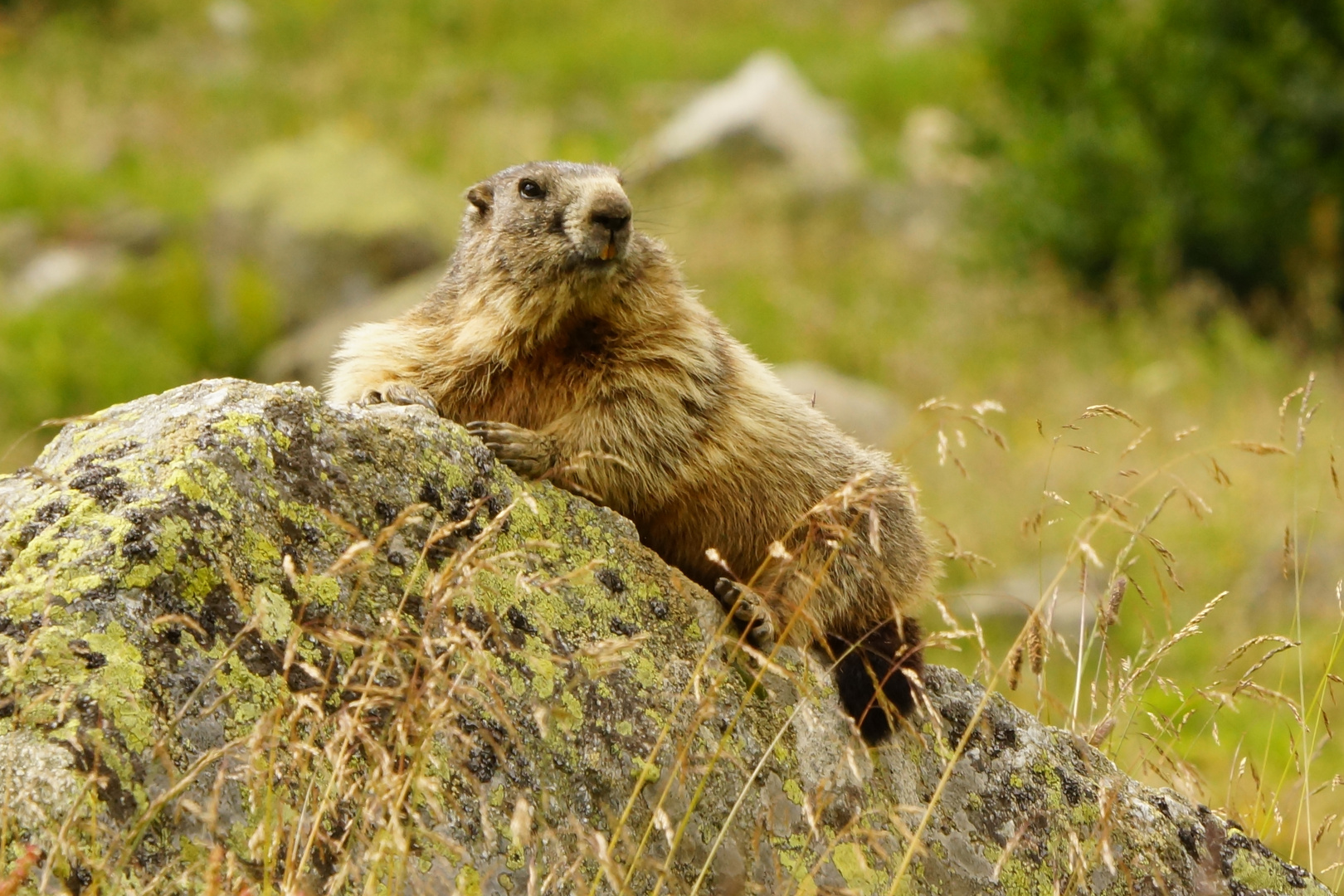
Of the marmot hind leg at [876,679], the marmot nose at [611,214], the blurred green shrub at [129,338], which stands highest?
the marmot nose at [611,214]

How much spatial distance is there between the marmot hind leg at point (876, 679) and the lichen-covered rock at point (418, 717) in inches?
2.7

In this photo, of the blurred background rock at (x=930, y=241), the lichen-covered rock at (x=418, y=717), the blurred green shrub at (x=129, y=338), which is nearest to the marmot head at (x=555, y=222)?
the lichen-covered rock at (x=418, y=717)

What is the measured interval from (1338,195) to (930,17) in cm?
1722

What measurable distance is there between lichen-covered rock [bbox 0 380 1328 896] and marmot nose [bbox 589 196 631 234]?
99 cm

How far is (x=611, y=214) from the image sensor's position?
4.44m

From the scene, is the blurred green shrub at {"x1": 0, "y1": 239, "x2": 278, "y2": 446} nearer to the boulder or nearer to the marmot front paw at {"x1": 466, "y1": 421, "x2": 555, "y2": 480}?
the boulder

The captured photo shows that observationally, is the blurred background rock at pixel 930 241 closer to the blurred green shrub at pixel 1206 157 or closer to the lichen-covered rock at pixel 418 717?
the blurred green shrub at pixel 1206 157

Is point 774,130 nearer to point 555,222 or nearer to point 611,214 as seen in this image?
point 555,222

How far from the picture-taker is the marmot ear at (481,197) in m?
5.12

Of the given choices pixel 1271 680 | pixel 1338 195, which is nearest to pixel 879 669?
pixel 1271 680

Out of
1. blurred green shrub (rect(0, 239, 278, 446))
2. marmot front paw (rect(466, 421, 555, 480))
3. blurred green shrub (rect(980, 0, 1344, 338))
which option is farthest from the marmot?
blurred green shrub (rect(980, 0, 1344, 338))

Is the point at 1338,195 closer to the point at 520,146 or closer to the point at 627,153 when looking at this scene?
the point at 627,153

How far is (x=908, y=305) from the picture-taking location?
18.3 m

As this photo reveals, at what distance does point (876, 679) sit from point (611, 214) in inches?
66.2
